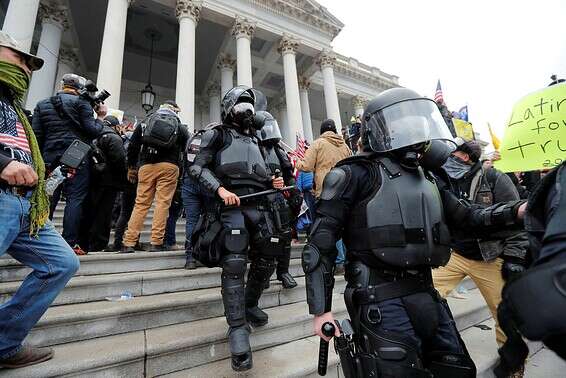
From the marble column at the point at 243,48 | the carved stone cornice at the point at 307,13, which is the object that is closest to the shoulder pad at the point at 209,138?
the marble column at the point at 243,48

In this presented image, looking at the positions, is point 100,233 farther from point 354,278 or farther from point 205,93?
point 205,93

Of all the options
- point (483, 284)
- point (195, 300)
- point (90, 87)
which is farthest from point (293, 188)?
point (90, 87)

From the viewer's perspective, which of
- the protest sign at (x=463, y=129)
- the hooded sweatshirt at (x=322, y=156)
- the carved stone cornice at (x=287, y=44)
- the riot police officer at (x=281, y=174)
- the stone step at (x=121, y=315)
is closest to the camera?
the stone step at (x=121, y=315)

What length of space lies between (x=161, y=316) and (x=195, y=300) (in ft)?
1.00

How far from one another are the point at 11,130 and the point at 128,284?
5.60 feet

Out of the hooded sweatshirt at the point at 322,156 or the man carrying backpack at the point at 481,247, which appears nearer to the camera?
the man carrying backpack at the point at 481,247

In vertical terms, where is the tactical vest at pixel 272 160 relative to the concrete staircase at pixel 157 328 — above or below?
above

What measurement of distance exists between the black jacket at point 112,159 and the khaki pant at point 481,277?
166 inches

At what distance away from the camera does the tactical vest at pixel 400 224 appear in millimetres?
1460

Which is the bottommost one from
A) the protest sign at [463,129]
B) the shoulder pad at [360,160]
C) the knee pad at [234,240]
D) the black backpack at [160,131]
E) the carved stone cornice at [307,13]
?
the knee pad at [234,240]

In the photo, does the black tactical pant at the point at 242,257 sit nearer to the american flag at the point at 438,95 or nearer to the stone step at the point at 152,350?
the stone step at the point at 152,350

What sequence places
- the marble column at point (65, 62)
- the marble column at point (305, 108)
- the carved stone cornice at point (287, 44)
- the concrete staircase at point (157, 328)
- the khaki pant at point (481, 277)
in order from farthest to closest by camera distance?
the marble column at point (305, 108) < the carved stone cornice at point (287, 44) < the marble column at point (65, 62) < the khaki pant at point (481, 277) < the concrete staircase at point (157, 328)

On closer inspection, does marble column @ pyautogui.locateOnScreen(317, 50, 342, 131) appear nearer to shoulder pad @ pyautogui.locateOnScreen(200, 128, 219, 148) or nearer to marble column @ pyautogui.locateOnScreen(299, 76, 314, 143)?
marble column @ pyautogui.locateOnScreen(299, 76, 314, 143)

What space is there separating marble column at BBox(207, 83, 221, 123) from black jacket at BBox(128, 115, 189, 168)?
42.3 ft
